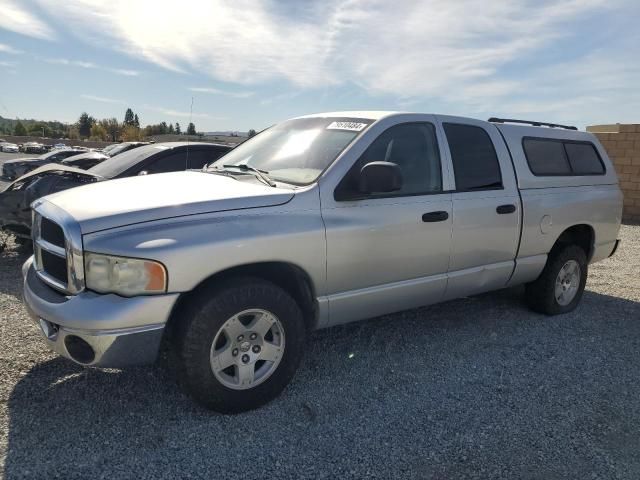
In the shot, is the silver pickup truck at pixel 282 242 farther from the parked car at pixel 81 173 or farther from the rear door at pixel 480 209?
the parked car at pixel 81 173

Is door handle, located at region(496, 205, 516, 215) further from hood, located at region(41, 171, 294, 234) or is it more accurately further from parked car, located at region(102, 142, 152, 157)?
parked car, located at region(102, 142, 152, 157)

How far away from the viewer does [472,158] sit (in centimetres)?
430

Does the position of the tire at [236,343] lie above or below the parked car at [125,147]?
below

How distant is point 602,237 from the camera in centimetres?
547

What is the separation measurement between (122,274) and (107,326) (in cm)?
28

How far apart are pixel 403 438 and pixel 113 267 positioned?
75.6 inches

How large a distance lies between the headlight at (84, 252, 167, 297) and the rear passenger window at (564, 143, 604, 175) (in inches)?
173

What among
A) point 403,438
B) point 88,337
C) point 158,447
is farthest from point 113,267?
point 403,438

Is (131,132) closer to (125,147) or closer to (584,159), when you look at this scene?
(125,147)

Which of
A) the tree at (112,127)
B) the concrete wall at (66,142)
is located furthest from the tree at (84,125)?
the concrete wall at (66,142)

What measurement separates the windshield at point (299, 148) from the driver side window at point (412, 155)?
195 mm

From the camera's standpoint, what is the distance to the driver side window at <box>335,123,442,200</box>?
3.72 metres

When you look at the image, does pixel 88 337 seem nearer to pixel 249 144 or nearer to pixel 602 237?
pixel 249 144

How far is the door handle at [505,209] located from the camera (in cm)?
435
